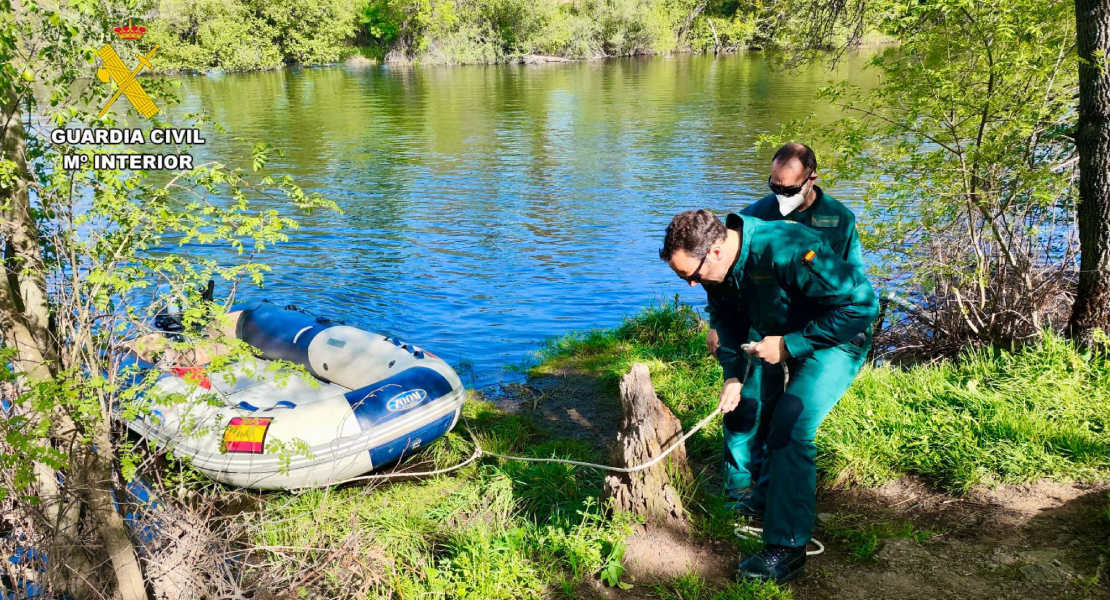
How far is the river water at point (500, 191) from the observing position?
912 centimetres

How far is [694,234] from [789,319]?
0.60 meters

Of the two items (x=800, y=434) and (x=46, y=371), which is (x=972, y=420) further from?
(x=46, y=371)

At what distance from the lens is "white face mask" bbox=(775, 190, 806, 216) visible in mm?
3766

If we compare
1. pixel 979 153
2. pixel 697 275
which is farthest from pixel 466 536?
pixel 979 153

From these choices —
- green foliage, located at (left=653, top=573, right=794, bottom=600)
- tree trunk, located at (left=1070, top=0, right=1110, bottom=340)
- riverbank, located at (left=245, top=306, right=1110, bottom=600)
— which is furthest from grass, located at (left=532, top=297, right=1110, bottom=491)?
green foliage, located at (left=653, top=573, right=794, bottom=600)

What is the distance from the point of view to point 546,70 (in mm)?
39844

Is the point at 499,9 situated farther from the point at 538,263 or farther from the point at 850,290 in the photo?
the point at 850,290

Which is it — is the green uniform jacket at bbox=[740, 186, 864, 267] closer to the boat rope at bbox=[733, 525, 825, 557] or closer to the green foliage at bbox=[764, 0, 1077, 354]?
the boat rope at bbox=[733, 525, 825, 557]

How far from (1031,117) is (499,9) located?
45349mm

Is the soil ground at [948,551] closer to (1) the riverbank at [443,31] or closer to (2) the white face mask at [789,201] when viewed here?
(2) the white face mask at [789,201]

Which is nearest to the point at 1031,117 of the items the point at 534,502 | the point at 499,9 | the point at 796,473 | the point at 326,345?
the point at 796,473

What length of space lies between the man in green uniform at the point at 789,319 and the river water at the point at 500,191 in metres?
3.18

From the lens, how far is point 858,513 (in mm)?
3615

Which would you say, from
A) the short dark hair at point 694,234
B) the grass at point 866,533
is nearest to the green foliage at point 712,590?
the grass at point 866,533
